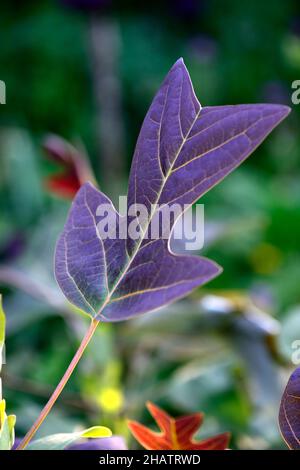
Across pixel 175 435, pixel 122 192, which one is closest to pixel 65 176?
pixel 175 435

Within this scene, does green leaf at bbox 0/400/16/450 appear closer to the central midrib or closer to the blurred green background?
the central midrib

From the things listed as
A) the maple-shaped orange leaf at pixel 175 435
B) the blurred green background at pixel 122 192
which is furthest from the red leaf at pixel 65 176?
the maple-shaped orange leaf at pixel 175 435

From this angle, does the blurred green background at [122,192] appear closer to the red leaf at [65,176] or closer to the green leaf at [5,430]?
the red leaf at [65,176]

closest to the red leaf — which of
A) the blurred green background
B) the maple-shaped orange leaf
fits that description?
the blurred green background

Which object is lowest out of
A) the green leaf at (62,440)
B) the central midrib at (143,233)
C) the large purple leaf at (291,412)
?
the green leaf at (62,440)

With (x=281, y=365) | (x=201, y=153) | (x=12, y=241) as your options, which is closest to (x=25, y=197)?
(x=12, y=241)
